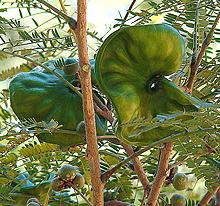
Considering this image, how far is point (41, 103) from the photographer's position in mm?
803

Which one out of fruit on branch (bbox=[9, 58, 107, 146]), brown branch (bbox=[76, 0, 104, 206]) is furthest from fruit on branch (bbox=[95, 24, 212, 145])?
fruit on branch (bbox=[9, 58, 107, 146])

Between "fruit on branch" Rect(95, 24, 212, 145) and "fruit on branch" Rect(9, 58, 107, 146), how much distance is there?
0.41ft

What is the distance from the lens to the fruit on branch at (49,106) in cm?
79

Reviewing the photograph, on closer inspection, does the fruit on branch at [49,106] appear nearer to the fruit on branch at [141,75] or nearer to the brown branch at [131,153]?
the brown branch at [131,153]

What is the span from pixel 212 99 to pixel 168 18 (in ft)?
0.46

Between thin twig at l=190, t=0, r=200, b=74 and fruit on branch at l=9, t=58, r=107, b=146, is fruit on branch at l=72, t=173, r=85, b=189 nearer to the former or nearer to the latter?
fruit on branch at l=9, t=58, r=107, b=146

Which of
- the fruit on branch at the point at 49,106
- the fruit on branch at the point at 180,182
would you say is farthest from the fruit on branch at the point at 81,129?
the fruit on branch at the point at 180,182

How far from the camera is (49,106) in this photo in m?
0.80

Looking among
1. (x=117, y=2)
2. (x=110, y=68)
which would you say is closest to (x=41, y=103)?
(x=110, y=68)

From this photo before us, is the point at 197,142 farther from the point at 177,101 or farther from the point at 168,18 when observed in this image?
the point at 168,18

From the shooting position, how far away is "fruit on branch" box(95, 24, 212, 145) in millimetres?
649

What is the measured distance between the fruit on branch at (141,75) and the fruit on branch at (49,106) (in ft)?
0.41

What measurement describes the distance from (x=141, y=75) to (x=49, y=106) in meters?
0.18

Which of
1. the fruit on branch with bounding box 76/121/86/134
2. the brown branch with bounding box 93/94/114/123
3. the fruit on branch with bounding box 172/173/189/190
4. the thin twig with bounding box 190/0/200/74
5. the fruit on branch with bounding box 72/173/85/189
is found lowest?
the fruit on branch with bounding box 172/173/189/190
